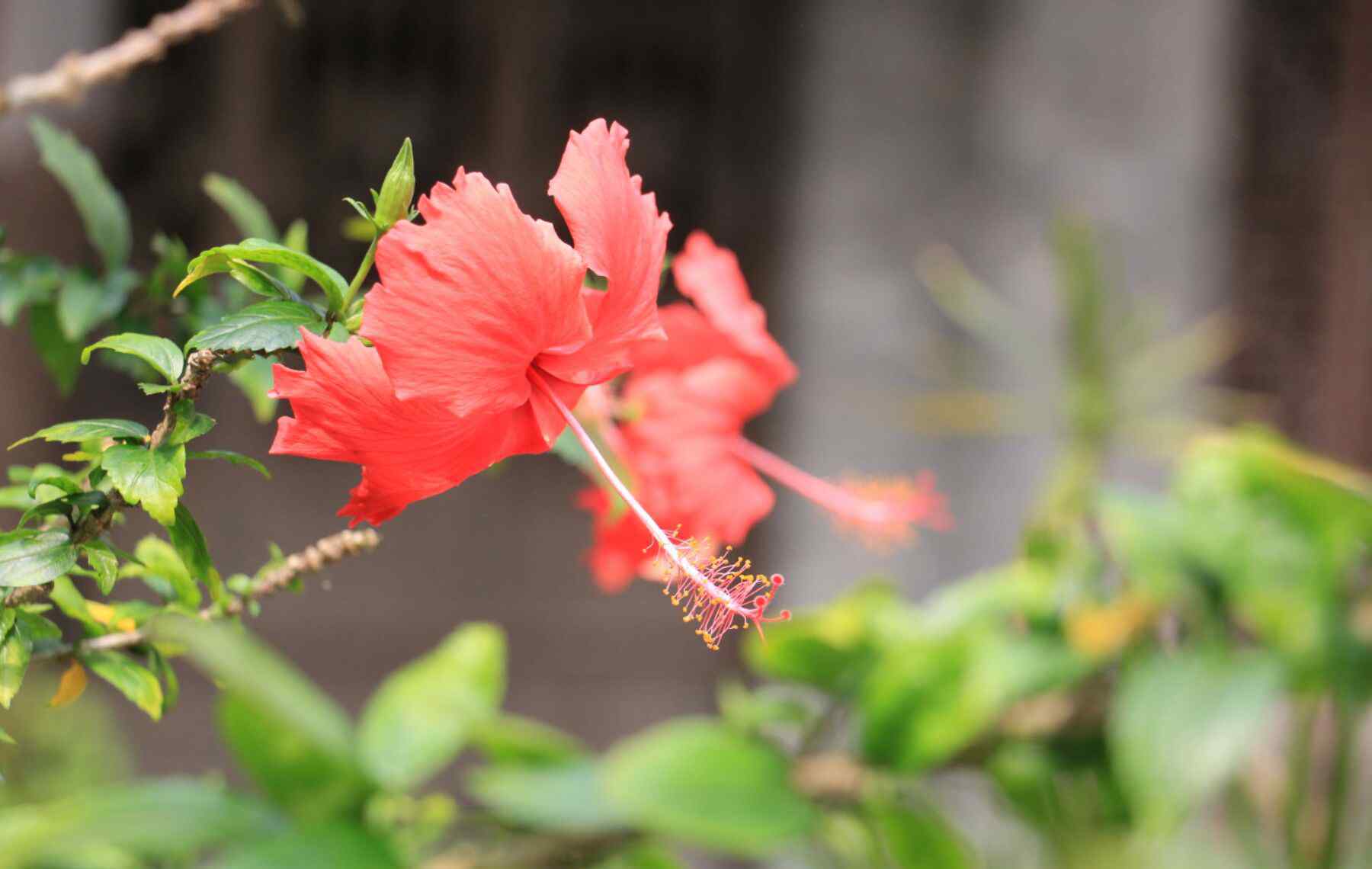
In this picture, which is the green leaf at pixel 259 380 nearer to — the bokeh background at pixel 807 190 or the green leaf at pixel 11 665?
the green leaf at pixel 11 665

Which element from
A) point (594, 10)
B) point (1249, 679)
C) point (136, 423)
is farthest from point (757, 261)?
point (136, 423)

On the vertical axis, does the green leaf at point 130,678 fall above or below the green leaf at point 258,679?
below

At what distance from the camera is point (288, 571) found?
31 centimetres

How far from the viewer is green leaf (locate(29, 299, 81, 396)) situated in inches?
15.4

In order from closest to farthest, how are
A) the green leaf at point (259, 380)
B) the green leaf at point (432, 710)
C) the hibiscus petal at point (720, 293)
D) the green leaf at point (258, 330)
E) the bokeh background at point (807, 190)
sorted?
the green leaf at point (258, 330), the green leaf at point (259, 380), the hibiscus petal at point (720, 293), the green leaf at point (432, 710), the bokeh background at point (807, 190)

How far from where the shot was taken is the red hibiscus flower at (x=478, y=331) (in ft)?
0.79

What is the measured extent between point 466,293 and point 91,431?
0.09 meters

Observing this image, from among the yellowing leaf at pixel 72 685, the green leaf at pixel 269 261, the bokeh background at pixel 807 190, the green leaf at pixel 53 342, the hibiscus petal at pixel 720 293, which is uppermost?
the bokeh background at pixel 807 190

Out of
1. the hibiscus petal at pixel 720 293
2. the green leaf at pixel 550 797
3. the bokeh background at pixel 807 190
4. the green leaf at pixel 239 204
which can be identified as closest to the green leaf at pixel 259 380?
the green leaf at pixel 239 204

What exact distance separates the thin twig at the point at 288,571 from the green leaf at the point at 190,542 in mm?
33

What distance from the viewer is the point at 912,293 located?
171 centimetres

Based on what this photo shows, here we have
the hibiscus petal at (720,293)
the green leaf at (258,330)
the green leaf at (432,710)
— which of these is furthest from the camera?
the green leaf at (432,710)

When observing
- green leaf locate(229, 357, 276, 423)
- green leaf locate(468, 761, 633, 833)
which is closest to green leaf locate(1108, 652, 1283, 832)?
green leaf locate(468, 761, 633, 833)

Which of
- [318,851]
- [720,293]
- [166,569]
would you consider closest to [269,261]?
[166,569]
